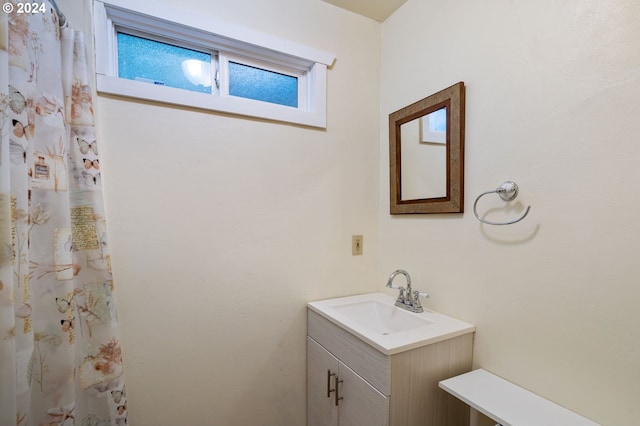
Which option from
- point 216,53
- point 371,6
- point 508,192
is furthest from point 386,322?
point 371,6

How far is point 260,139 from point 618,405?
164cm

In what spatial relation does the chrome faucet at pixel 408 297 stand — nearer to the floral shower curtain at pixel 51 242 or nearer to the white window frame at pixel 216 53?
the white window frame at pixel 216 53

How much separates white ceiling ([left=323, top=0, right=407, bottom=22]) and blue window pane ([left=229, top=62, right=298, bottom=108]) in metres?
0.51

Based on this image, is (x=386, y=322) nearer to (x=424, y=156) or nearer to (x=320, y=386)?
(x=320, y=386)

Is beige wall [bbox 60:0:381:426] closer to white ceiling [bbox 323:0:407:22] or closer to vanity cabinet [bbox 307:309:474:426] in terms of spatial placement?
white ceiling [bbox 323:0:407:22]

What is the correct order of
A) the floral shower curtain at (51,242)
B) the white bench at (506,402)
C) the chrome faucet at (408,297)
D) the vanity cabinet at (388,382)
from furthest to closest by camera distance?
the chrome faucet at (408,297) < the vanity cabinet at (388,382) < the white bench at (506,402) < the floral shower curtain at (51,242)

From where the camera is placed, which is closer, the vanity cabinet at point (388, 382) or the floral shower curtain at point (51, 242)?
the floral shower curtain at point (51, 242)

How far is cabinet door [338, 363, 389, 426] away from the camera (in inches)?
41.5

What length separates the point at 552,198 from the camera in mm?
967

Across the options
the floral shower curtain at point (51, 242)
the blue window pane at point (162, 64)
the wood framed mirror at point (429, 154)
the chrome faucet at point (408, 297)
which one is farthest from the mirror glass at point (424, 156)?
the floral shower curtain at point (51, 242)

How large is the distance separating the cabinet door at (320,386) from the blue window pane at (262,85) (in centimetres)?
136

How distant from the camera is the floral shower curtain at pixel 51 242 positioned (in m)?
0.72

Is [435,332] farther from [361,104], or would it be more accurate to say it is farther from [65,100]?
[65,100]

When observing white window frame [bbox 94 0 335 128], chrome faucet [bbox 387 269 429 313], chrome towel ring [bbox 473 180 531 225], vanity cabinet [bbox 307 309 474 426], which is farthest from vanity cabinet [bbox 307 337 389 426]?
white window frame [bbox 94 0 335 128]
